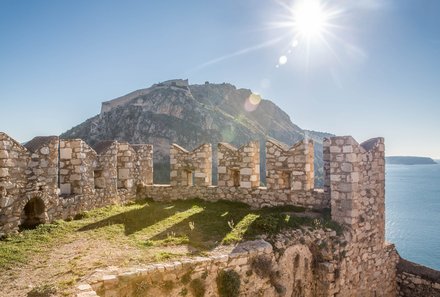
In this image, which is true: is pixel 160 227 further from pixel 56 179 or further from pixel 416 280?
pixel 416 280

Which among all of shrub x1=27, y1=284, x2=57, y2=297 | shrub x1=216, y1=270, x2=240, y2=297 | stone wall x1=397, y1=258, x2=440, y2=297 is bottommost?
stone wall x1=397, y1=258, x2=440, y2=297

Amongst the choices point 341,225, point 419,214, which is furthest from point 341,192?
point 419,214

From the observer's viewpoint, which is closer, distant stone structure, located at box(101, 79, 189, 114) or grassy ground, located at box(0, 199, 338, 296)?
grassy ground, located at box(0, 199, 338, 296)

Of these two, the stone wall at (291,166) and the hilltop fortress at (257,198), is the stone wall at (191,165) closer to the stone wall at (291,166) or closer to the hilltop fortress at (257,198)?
the hilltop fortress at (257,198)

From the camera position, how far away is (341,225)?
9453 millimetres

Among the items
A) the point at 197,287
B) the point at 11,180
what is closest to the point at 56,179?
the point at 11,180

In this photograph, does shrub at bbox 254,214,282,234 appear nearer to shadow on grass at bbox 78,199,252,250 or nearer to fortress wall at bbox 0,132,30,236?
shadow on grass at bbox 78,199,252,250

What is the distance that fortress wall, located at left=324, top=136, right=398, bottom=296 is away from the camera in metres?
9.42

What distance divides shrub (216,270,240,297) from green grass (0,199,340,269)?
28.4 inches

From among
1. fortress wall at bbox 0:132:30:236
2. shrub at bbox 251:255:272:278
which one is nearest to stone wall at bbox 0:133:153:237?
fortress wall at bbox 0:132:30:236

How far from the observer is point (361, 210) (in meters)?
9.80

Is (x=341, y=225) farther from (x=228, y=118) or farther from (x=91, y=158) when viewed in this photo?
(x=228, y=118)

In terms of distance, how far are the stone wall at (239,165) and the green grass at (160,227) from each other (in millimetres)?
1061

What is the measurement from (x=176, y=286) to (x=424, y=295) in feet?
29.3
